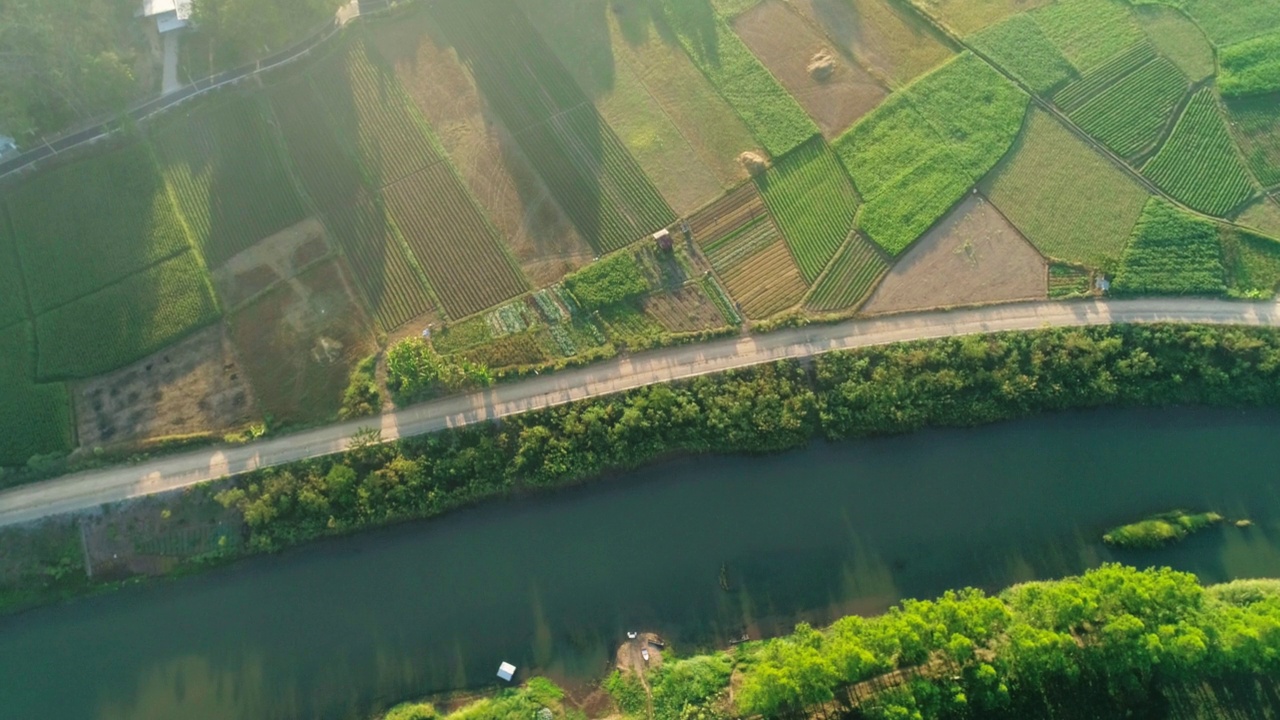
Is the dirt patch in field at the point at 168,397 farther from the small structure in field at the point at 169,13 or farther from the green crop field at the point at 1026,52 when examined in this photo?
the green crop field at the point at 1026,52

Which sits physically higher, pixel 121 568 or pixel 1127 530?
pixel 121 568

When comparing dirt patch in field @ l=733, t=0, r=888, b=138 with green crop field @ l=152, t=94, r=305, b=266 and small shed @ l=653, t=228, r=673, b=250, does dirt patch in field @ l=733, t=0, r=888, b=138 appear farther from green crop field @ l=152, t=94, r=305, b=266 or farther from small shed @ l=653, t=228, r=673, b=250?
Answer: green crop field @ l=152, t=94, r=305, b=266

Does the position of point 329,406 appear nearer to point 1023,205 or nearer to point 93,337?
point 93,337

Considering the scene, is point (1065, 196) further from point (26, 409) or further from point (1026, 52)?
point (26, 409)

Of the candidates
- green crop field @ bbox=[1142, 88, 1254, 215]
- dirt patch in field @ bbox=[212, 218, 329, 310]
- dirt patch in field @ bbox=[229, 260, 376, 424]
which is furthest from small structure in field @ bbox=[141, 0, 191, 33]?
green crop field @ bbox=[1142, 88, 1254, 215]

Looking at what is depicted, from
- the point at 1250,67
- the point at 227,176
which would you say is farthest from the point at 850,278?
the point at 227,176

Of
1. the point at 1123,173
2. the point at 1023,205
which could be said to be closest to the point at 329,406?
the point at 1023,205
